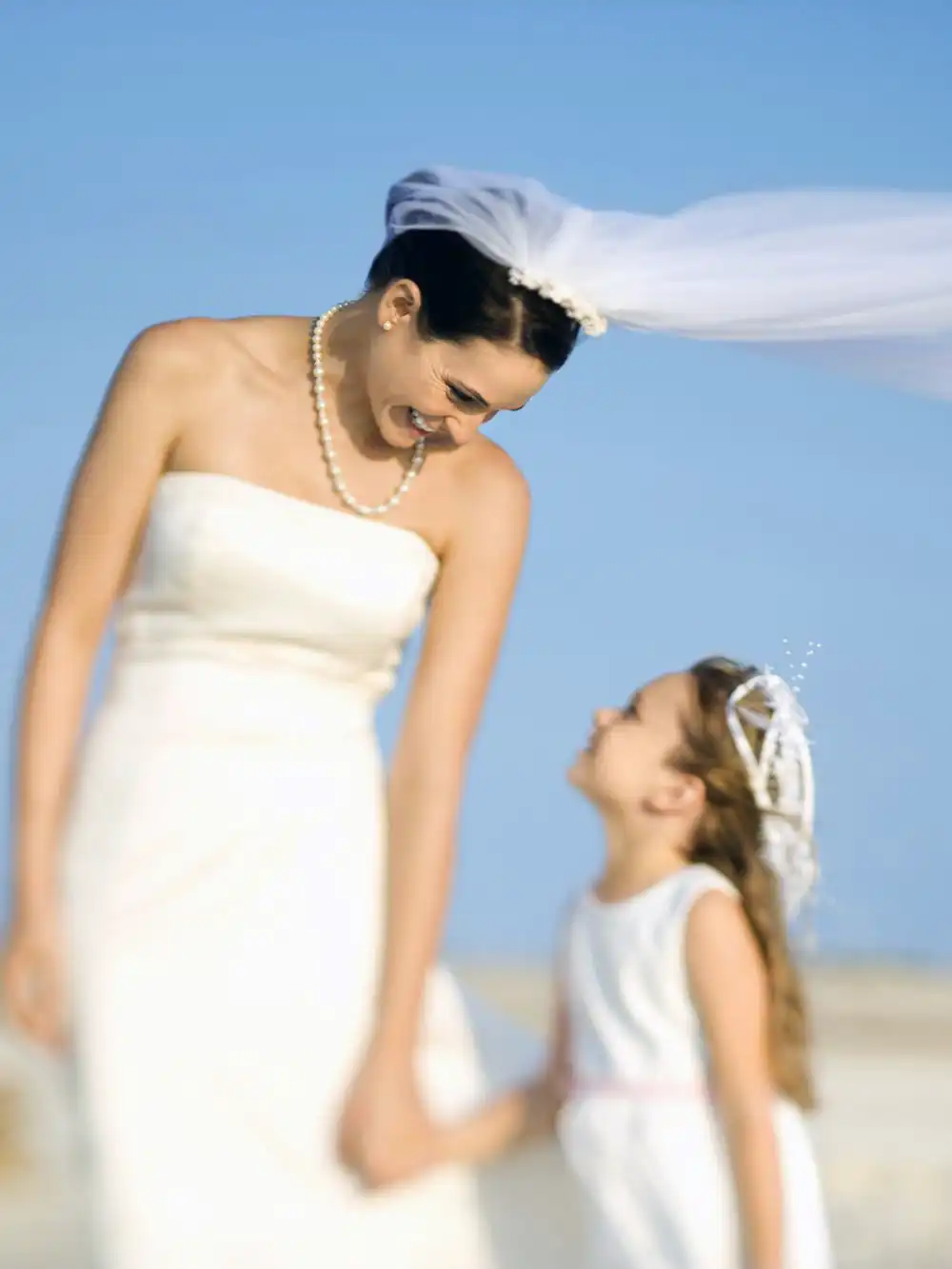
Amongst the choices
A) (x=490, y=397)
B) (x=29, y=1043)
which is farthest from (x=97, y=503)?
(x=29, y=1043)

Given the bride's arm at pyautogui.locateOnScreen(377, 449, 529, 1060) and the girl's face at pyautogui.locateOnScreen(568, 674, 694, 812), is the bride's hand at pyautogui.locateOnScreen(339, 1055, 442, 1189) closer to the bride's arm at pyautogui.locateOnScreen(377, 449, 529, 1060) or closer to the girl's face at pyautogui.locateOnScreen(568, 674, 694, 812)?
the bride's arm at pyautogui.locateOnScreen(377, 449, 529, 1060)

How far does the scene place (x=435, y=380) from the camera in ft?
10.4

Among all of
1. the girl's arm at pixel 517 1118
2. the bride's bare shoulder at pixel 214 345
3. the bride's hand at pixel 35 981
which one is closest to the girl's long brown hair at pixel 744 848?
the girl's arm at pixel 517 1118

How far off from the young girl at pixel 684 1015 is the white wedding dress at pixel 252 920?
0.12 metres

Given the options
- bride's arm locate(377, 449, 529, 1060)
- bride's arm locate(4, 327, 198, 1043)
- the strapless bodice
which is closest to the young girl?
bride's arm locate(377, 449, 529, 1060)

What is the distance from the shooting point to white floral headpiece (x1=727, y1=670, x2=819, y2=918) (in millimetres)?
3334

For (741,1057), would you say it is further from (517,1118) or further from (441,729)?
(441,729)

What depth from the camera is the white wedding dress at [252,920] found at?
2.99m

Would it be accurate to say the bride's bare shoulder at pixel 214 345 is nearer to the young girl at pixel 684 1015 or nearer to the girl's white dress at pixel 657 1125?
the young girl at pixel 684 1015

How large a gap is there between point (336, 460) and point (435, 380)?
24 cm

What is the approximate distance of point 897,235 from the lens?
3402 millimetres

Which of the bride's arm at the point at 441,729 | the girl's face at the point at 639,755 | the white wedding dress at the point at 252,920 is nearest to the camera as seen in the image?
the white wedding dress at the point at 252,920

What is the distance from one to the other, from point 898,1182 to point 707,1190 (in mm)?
4944

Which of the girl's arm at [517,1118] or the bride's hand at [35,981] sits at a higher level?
the bride's hand at [35,981]
